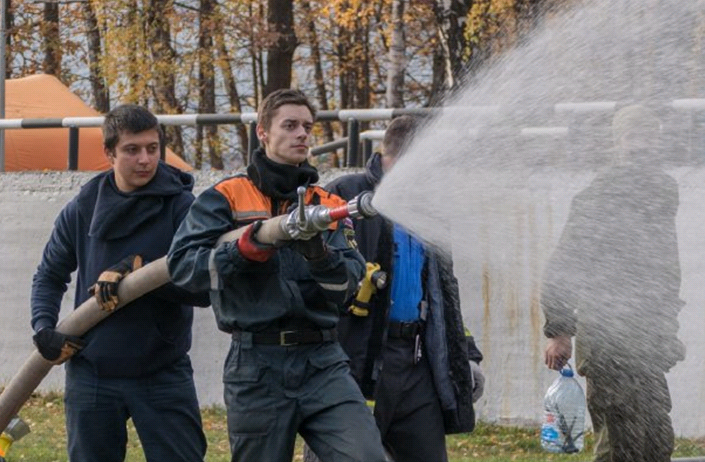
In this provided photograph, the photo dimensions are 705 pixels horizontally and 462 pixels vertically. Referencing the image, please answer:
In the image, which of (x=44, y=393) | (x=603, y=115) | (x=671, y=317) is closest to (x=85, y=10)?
(x=44, y=393)

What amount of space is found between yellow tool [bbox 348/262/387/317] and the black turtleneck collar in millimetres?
764

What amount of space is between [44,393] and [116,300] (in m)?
5.69

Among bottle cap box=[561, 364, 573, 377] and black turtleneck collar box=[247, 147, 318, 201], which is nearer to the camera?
black turtleneck collar box=[247, 147, 318, 201]

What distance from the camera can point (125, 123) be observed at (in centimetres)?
646

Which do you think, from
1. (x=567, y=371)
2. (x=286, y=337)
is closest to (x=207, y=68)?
(x=567, y=371)

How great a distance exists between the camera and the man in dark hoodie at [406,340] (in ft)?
Answer: 22.3

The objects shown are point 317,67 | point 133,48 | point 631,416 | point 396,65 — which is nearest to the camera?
point 631,416

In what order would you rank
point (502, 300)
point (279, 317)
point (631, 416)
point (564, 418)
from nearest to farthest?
point (279, 317), point (631, 416), point (564, 418), point (502, 300)

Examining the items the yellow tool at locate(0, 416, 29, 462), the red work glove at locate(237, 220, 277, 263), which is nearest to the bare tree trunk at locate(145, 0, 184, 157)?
the yellow tool at locate(0, 416, 29, 462)

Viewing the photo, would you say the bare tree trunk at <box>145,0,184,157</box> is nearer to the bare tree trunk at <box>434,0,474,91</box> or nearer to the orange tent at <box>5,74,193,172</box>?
the orange tent at <box>5,74,193,172</box>

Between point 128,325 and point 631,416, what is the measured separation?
2.63 meters

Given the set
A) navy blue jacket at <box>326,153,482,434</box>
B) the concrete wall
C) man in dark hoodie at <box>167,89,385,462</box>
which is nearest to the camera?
man in dark hoodie at <box>167,89,385,462</box>

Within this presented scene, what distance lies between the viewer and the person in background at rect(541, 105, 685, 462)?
7.42 metres

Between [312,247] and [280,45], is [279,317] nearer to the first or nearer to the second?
[312,247]
